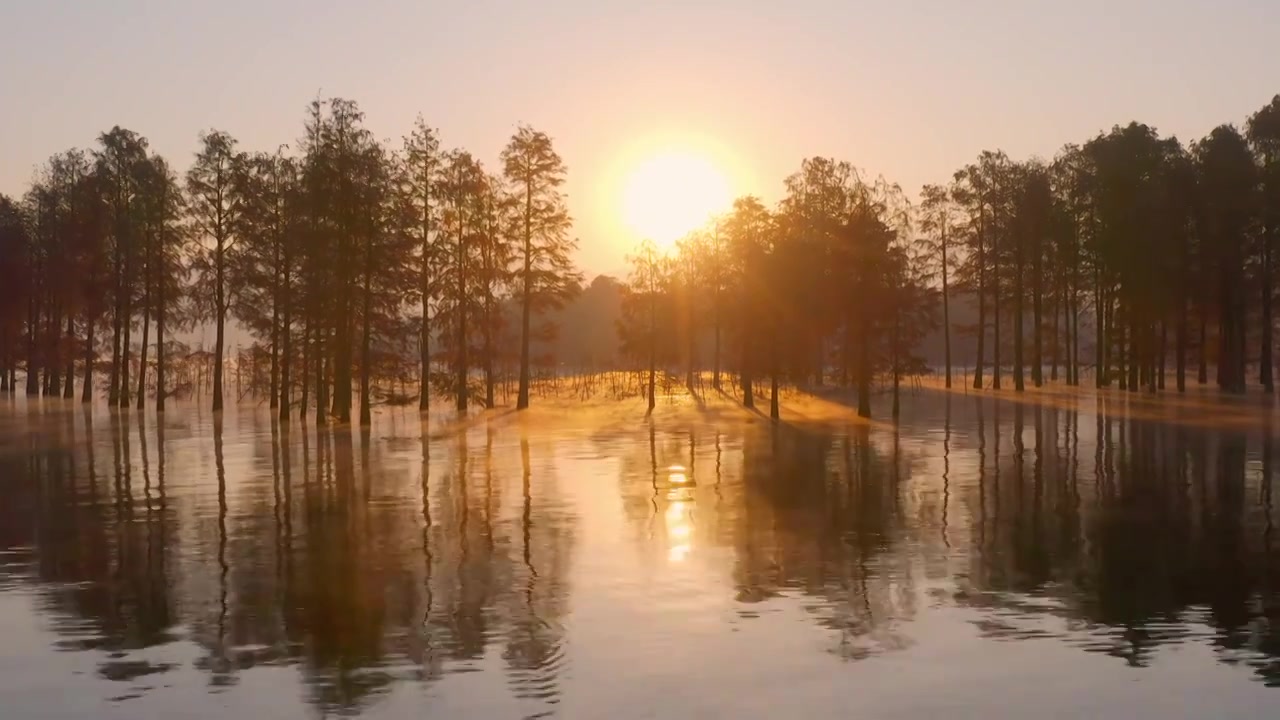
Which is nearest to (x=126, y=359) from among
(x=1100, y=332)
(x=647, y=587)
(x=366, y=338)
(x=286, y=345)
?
(x=286, y=345)

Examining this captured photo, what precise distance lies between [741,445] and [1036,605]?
2461cm

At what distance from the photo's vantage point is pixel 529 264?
63.1m

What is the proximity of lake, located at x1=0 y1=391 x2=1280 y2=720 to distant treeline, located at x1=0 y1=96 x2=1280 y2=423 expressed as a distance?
19292 mm

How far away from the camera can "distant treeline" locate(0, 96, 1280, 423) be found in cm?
5162

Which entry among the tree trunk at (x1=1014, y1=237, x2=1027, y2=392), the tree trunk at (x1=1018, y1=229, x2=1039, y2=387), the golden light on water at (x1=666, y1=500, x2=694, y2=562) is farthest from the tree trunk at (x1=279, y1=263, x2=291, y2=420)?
the tree trunk at (x1=1018, y1=229, x2=1039, y2=387)

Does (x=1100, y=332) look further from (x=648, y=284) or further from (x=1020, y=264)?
(x=648, y=284)

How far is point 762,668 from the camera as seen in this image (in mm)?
11438

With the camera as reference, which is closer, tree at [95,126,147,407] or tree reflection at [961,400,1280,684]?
tree reflection at [961,400,1280,684]

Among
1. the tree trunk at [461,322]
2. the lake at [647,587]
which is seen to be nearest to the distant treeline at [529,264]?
the tree trunk at [461,322]

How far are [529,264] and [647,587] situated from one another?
48.5 metres

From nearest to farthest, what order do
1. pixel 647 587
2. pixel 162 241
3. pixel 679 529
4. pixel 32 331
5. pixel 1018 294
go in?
pixel 647 587, pixel 679 529, pixel 162 241, pixel 32 331, pixel 1018 294

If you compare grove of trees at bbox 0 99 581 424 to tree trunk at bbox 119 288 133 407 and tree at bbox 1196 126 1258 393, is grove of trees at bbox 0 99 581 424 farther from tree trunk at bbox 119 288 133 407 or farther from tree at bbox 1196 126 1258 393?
tree at bbox 1196 126 1258 393

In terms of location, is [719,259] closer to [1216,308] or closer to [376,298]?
[376,298]

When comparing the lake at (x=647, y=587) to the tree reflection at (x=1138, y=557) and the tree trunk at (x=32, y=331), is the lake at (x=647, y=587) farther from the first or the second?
the tree trunk at (x=32, y=331)
